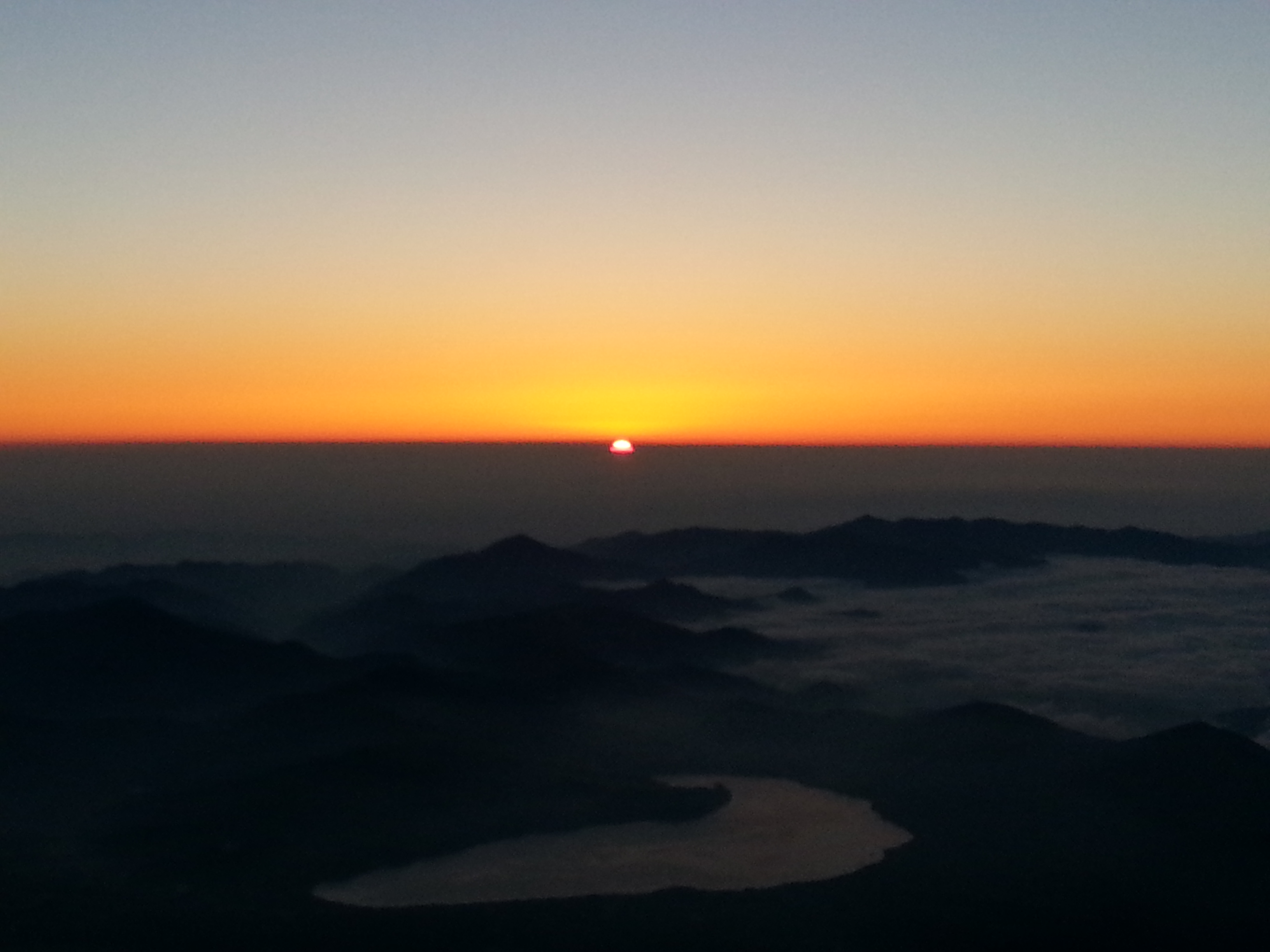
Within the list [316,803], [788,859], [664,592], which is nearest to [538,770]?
[316,803]

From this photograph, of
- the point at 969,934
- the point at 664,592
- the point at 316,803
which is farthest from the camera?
the point at 664,592

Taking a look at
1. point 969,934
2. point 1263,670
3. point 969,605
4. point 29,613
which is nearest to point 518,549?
point 969,605

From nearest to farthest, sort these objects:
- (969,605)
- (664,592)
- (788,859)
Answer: (788,859)
(664,592)
(969,605)

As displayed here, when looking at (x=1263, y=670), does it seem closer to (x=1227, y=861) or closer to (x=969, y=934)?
(x=1227, y=861)

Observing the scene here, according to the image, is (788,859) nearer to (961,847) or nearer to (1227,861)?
(961,847)

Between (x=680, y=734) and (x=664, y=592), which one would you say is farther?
(x=664, y=592)

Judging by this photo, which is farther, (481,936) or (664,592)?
(664,592)
